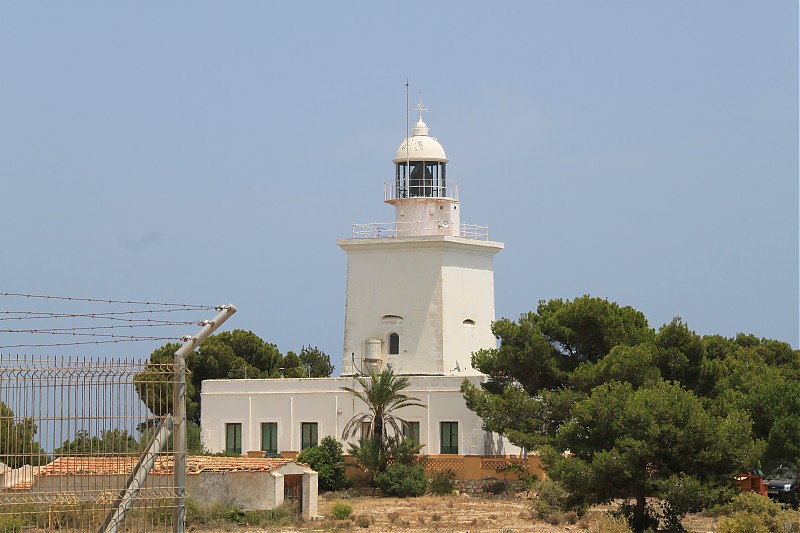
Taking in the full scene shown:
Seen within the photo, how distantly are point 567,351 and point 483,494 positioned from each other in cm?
482

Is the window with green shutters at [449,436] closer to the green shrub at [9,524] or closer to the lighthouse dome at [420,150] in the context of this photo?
the lighthouse dome at [420,150]

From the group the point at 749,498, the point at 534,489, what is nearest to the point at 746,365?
the point at 534,489

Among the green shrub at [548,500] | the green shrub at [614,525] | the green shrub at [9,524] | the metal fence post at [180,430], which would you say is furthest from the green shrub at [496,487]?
the metal fence post at [180,430]

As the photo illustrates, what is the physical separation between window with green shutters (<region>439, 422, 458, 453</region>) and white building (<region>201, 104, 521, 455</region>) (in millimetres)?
772

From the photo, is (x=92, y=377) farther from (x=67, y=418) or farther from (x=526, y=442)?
(x=526, y=442)

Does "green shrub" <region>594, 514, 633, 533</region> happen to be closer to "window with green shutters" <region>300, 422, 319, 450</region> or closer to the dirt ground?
the dirt ground

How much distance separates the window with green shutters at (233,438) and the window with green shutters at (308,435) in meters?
2.10

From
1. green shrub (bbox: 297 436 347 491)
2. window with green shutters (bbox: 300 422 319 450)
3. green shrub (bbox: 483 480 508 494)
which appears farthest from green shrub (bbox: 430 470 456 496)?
window with green shutters (bbox: 300 422 319 450)

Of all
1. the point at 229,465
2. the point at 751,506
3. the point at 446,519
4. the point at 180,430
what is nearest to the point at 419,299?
the point at 229,465

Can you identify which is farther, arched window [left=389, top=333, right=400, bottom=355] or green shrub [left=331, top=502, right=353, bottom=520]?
arched window [left=389, top=333, right=400, bottom=355]

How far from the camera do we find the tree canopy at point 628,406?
1116 inches

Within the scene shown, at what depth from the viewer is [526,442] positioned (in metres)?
38.2

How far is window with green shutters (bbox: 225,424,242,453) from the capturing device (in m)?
44.7

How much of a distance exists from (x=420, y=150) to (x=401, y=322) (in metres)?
5.46
